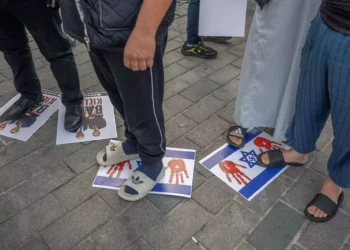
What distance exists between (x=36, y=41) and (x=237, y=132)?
4.64 feet

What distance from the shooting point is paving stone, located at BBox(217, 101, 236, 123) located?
2338mm

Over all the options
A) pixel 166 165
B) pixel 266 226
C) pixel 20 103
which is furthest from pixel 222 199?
pixel 20 103

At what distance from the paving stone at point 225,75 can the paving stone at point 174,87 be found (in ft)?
0.87

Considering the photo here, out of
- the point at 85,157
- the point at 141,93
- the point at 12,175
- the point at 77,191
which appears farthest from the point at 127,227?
the point at 12,175

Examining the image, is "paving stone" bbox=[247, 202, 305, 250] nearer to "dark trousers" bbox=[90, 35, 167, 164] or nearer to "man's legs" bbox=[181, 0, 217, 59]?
"dark trousers" bbox=[90, 35, 167, 164]

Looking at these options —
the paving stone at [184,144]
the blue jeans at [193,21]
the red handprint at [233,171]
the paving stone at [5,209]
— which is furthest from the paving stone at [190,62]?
the paving stone at [5,209]

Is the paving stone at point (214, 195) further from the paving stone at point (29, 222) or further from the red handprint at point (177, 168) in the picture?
the paving stone at point (29, 222)

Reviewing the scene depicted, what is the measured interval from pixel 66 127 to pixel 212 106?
107cm

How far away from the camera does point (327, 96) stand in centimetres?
150

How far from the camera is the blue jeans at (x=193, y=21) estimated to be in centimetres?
283

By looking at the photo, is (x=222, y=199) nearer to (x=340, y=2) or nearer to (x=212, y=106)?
(x=212, y=106)

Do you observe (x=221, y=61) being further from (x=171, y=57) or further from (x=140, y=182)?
(x=140, y=182)

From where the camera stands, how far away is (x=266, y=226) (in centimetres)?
164

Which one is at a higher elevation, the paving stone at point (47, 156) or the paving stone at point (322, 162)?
the paving stone at point (322, 162)
